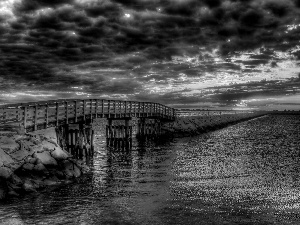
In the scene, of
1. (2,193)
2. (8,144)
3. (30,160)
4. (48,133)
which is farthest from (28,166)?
(48,133)

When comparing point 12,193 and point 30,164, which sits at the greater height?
point 30,164

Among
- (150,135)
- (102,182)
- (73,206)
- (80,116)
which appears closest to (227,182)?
(102,182)

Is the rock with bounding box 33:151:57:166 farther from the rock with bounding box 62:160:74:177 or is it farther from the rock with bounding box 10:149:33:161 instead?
the rock with bounding box 62:160:74:177

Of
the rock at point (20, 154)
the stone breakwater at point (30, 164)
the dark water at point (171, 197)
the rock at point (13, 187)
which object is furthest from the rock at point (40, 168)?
the rock at point (13, 187)

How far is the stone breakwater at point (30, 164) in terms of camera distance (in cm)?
1364

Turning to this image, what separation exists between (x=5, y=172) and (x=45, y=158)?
309 cm

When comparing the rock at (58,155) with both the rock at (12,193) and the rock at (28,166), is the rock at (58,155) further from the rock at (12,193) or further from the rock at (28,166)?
the rock at (12,193)

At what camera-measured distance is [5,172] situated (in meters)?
13.1

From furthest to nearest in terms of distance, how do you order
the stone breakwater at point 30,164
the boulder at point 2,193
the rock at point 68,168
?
the rock at point 68,168 < the stone breakwater at point 30,164 < the boulder at point 2,193

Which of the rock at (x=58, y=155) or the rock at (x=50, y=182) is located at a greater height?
the rock at (x=58, y=155)

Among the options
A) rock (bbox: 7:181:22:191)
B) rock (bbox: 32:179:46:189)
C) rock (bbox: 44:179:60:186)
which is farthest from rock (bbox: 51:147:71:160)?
rock (bbox: 7:181:22:191)

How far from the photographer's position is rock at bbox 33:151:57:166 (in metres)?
15.9

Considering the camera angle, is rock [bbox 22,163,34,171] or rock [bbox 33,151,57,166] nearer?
rock [bbox 22,163,34,171]

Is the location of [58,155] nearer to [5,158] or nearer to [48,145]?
[48,145]
